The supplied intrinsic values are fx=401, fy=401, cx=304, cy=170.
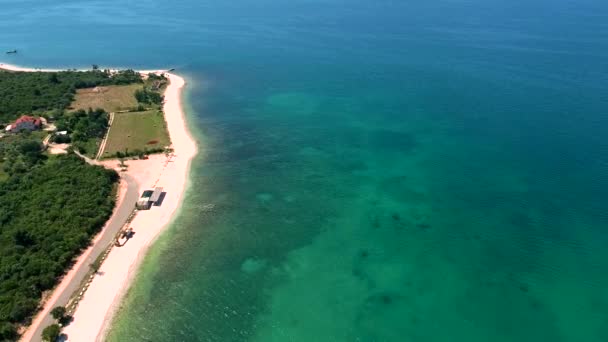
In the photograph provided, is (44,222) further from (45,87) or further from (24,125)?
(45,87)

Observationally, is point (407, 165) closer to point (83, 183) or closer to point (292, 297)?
point (292, 297)

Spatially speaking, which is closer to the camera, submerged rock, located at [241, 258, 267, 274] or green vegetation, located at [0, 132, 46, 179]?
submerged rock, located at [241, 258, 267, 274]

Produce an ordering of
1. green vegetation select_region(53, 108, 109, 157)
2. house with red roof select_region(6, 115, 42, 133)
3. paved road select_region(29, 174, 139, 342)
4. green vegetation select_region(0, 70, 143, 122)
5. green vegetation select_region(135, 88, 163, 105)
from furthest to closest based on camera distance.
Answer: green vegetation select_region(135, 88, 163, 105) → green vegetation select_region(0, 70, 143, 122) → house with red roof select_region(6, 115, 42, 133) → green vegetation select_region(53, 108, 109, 157) → paved road select_region(29, 174, 139, 342)

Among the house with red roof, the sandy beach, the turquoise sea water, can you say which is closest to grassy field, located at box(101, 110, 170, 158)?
the sandy beach

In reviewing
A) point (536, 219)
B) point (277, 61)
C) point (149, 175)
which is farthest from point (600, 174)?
point (277, 61)

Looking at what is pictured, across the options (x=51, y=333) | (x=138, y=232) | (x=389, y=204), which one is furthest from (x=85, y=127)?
(x=389, y=204)

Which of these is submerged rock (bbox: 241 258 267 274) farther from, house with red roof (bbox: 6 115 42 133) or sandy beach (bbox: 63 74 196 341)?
house with red roof (bbox: 6 115 42 133)

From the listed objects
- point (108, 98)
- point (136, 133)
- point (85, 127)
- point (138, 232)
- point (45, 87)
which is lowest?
point (138, 232)

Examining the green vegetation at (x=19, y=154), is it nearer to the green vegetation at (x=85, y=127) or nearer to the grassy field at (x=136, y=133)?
the green vegetation at (x=85, y=127)
